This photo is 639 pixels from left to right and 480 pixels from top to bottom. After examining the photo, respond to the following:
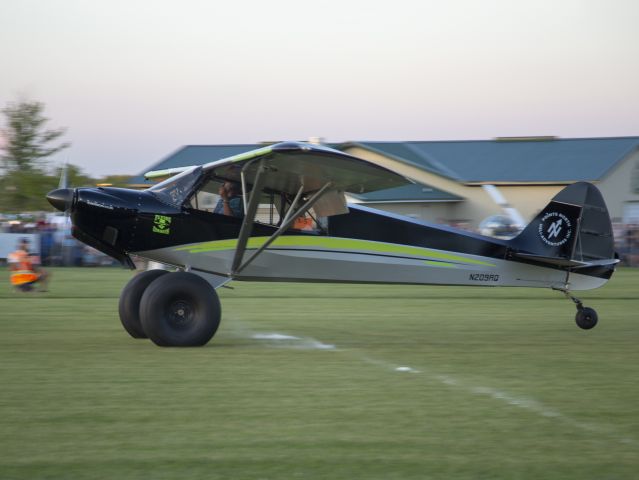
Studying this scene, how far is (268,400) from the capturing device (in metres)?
7.02

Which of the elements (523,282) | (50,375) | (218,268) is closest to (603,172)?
(523,282)

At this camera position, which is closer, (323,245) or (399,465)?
(399,465)

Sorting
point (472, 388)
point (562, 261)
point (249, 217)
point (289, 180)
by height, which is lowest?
point (472, 388)

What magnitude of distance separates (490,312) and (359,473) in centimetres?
1070

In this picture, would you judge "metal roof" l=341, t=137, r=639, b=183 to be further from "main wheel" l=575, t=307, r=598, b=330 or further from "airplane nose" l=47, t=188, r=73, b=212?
"airplane nose" l=47, t=188, r=73, b=212

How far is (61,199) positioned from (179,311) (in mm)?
1918

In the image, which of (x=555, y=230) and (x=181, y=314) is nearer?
(x=181, y=314)

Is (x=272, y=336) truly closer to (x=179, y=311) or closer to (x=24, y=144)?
(x=179, y=311)

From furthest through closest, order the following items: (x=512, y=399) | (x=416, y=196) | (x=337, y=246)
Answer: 1. (x=416, y=196)
2. (x=337, y=246)
3. (x=512, y=399)

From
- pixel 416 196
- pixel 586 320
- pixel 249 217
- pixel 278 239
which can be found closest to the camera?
pixel 249 217

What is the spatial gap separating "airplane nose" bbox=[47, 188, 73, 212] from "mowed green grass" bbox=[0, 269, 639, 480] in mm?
1650

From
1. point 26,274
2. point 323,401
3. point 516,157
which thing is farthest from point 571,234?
point 516,157

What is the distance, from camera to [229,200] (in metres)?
10.7

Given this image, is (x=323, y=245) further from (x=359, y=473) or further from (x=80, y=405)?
(x=359, y=473)
